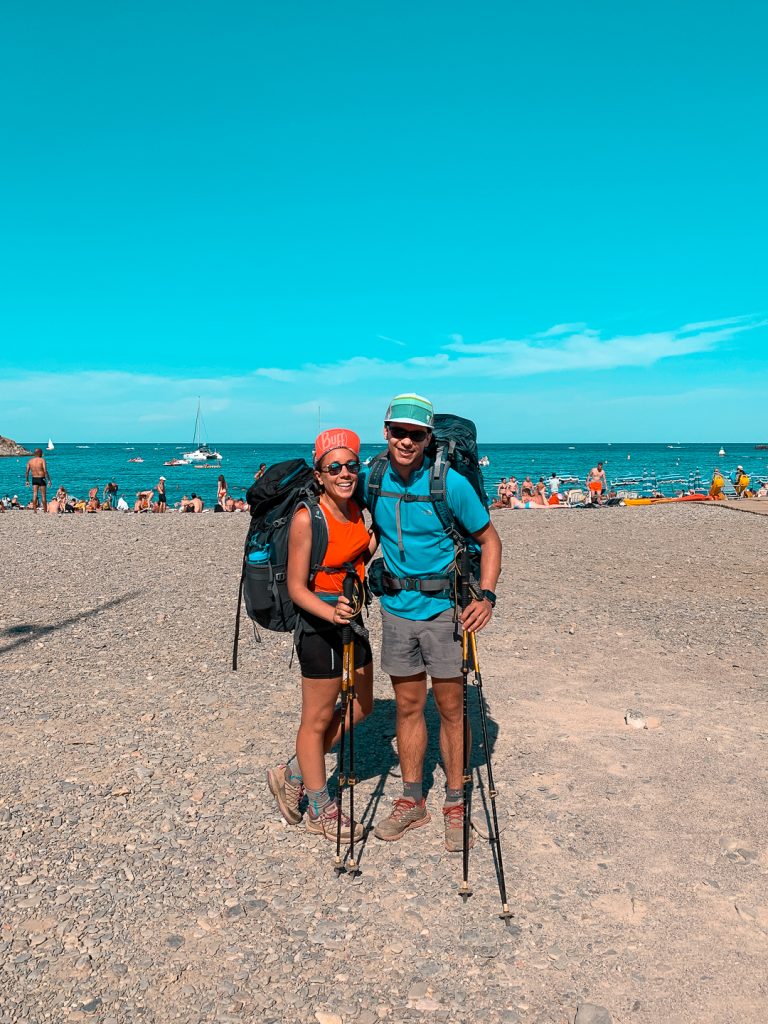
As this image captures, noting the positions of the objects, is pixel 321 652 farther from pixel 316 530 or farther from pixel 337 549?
pixel 316 530

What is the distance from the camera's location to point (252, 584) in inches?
166

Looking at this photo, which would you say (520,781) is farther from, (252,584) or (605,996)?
(252,584)

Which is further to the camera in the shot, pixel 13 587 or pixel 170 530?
pixel 170 530

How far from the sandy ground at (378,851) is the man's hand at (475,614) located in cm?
140

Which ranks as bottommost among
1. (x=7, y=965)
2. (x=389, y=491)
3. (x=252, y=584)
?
(x=7, y=965)

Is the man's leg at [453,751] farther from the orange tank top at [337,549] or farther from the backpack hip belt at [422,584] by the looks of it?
the orange tank top at [337,549]

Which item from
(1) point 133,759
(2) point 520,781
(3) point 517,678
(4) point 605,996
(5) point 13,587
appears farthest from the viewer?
(5) point 13,587

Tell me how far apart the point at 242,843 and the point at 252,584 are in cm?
157

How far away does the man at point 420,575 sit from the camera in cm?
399

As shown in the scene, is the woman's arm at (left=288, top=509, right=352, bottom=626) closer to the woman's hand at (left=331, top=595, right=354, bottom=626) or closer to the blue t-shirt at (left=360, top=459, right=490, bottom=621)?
the woman's hand at (left=331, top=595, right=354, bottom=626)

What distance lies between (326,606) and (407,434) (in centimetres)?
104

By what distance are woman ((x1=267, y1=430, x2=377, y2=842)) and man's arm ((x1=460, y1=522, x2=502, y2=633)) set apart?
0.62 m

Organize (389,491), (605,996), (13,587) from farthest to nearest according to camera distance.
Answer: (13,587), (389,491), (605,996)

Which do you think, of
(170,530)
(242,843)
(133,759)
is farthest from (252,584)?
(170,530)
